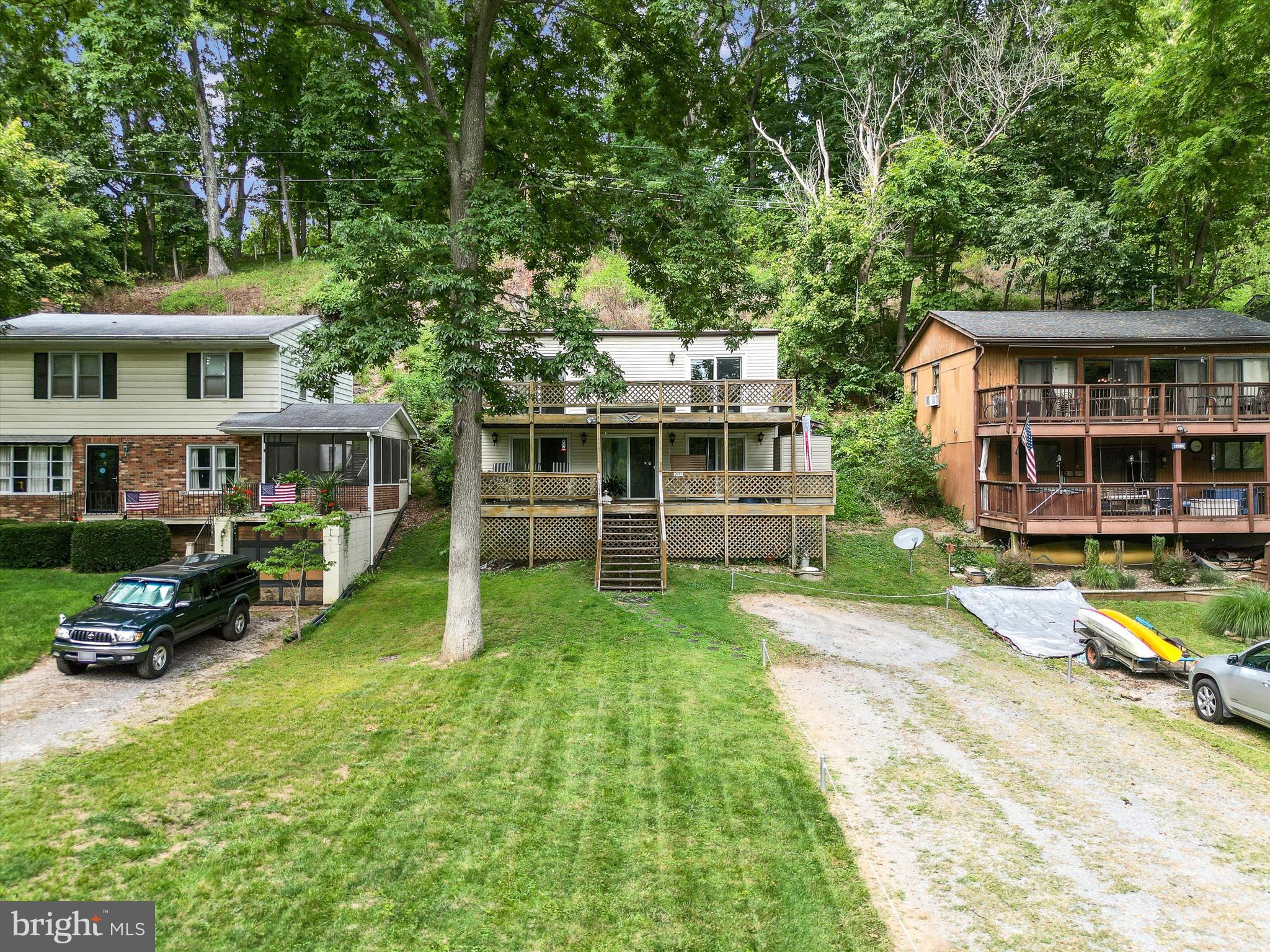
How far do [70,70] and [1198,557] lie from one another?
51.8 meters

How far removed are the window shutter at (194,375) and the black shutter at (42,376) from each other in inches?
155

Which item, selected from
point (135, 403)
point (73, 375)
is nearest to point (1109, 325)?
point (135, 403)

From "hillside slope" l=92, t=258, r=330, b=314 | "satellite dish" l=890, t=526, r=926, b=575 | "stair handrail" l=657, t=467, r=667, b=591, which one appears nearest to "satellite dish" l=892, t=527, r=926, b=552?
"satellite dish" l=890, t=526, r=926, b=575

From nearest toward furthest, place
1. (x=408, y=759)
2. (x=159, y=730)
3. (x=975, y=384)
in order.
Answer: (x=408, y=759)
(x=159, y=730)
(x=975, y=384)

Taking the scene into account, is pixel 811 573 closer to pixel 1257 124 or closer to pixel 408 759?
pixel 408 759

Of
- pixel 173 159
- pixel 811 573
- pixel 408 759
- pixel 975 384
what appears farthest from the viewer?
pixel 173 159

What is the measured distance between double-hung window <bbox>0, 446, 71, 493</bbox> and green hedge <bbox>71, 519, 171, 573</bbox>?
4.06 m

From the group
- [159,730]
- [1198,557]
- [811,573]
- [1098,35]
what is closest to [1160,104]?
[1098,35]

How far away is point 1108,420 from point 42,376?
31.5m

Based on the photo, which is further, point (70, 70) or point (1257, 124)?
point (70, 70)

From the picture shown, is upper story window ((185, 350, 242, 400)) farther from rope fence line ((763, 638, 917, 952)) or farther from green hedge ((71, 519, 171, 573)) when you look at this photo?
rope fence line ((763, 638, 917, 952))

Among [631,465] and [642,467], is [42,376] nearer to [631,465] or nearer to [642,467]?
[631,465]

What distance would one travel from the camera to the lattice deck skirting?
18.2m

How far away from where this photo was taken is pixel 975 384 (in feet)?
67.5
